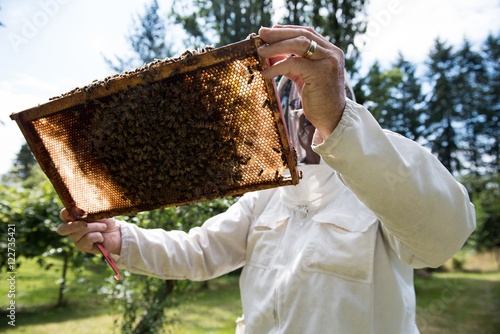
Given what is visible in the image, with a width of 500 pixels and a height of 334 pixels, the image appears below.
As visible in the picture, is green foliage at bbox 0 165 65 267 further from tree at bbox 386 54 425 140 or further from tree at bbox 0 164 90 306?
tree at bbox 386 54 425 140

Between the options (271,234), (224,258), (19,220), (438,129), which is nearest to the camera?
(271,234)

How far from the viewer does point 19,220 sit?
5.93m

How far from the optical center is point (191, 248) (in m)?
2.41

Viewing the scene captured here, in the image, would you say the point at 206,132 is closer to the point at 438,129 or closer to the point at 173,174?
the point at 173,174

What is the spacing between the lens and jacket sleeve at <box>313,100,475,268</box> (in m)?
1.44

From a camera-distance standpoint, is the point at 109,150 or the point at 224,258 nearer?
the point at 109,150

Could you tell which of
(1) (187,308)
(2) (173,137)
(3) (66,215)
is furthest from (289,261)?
(1) (187,308)

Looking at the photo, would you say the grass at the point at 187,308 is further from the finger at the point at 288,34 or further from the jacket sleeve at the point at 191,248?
the finger at the point at 288,34

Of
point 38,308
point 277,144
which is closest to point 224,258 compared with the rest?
point 277,144

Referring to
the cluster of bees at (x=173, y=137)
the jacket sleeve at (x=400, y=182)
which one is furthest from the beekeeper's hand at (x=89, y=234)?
the jacket sleeve at (x=400, y=182)

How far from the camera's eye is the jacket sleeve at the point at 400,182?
144cm

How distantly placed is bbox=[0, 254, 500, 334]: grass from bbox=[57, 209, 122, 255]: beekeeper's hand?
95.4 inches

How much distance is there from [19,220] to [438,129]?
146 ft

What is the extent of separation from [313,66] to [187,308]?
884cm
